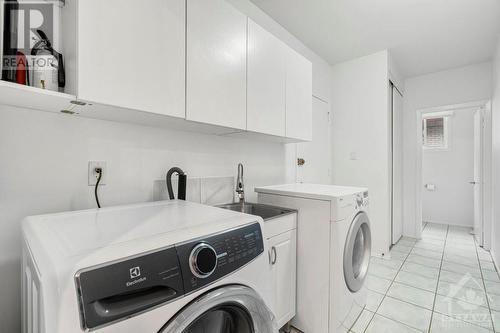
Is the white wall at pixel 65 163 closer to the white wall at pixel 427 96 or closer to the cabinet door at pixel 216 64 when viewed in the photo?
the cabinet door at pixel 216 64

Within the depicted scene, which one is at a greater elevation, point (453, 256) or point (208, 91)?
point (208, 91)

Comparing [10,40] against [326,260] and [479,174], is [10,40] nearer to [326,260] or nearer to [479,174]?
[326,260]

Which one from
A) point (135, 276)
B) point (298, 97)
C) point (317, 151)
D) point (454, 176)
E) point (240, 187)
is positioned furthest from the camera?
point (454, 176)

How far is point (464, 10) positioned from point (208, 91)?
268 centimetres

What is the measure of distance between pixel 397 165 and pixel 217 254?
3.76 m

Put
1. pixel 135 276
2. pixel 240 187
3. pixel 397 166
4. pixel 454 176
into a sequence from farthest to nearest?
pixel 454 176, pixel 397 166, pixel 240 187, pixel 135 276

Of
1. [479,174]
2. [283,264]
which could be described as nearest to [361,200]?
[283,264]


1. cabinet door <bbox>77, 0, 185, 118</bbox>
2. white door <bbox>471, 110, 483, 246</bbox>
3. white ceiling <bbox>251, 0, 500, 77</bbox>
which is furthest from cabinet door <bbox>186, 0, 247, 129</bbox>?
white door <bbox>471, 110, 483, 246</bbox>

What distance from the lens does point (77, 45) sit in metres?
0.88

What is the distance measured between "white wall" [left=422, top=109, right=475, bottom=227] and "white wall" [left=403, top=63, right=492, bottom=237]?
1.23 m

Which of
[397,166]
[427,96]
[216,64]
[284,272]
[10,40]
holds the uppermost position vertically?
[427,96]

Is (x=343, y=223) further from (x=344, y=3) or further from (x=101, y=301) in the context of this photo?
(x=344, y=3)

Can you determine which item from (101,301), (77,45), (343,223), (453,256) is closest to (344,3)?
(343,223)

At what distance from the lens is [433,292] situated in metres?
2.14
